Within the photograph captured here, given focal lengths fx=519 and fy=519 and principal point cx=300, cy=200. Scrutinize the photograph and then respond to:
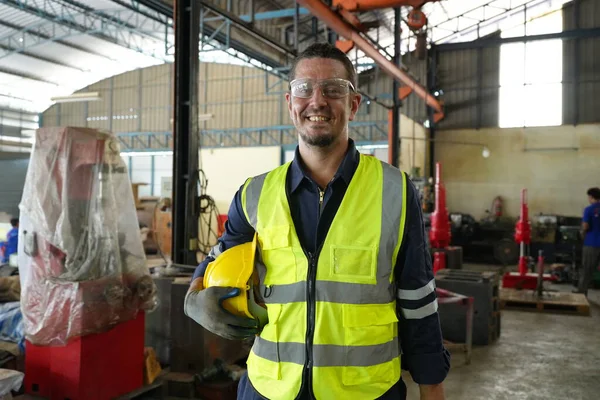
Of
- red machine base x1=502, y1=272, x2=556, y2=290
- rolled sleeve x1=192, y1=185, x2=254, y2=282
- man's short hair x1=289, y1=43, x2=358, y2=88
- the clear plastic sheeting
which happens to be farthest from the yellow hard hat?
red machine base x1=502, y1=272, x2=556, y2=290

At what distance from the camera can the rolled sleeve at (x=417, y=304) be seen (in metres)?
1.68

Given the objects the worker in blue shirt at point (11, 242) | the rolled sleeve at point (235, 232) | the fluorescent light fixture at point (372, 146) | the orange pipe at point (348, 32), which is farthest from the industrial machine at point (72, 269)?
the fluorescent light fixture at point (372, 146)

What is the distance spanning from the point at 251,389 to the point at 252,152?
1825cm

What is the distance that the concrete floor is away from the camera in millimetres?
4828

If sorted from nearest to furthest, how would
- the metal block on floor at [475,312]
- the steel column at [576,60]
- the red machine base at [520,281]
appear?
the metal block on floor at [475,312] < the red machine base at [520,281] < the steel column at [576,60]

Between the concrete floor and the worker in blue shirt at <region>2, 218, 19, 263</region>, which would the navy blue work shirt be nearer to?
the concrete floor

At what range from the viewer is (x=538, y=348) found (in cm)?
631

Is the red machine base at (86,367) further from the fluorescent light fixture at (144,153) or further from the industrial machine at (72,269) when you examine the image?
the fluorescent light fixture at (144,153)

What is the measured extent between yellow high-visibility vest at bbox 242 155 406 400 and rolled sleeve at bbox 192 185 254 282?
0.17m

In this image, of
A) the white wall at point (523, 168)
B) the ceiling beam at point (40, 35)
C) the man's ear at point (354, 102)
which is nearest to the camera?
the man's ear at point (354, 102)

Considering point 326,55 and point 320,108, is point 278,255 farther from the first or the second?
point 326,55

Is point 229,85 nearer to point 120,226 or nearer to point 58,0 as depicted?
point 58,0

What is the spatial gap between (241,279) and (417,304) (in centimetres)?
58

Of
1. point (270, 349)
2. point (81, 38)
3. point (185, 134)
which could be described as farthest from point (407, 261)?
point (81, 38)
